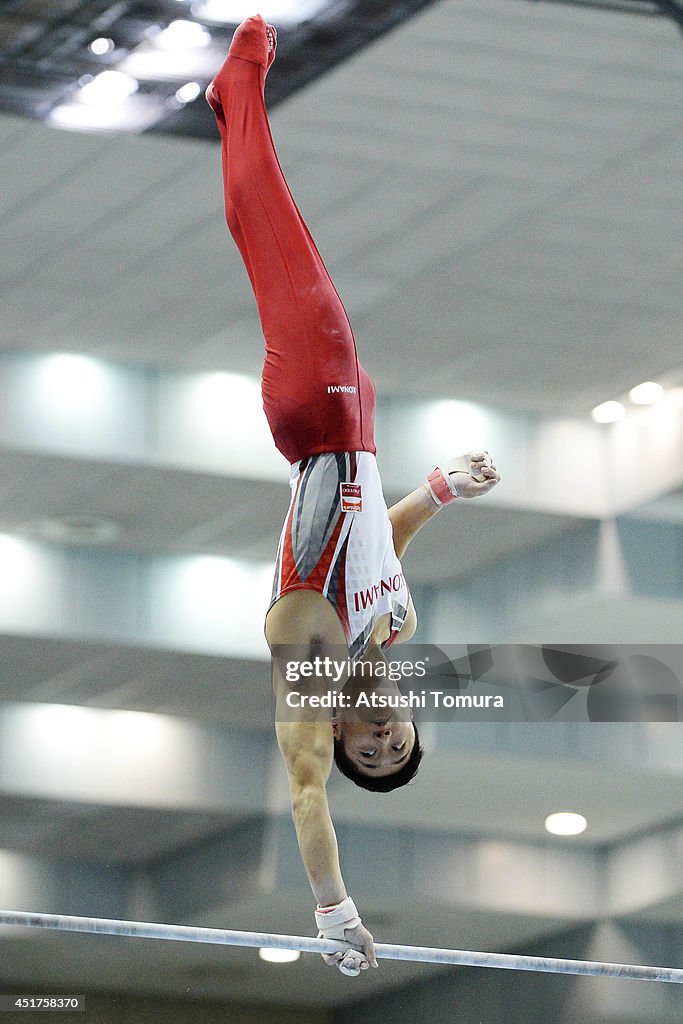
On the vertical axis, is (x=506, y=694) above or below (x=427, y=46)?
below

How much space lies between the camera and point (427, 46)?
620 centimetres

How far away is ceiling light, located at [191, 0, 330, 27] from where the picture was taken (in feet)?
18.9

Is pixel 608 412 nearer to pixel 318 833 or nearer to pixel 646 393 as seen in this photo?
pixel 646 393

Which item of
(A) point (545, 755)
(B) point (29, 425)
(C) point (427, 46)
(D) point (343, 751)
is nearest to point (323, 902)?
(D) point (343, 751)

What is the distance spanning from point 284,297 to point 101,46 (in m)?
2.61

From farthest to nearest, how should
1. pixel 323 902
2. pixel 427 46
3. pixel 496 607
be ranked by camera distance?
1. pixel 496 607
2. pixel 427 46
3. pixel 323 902

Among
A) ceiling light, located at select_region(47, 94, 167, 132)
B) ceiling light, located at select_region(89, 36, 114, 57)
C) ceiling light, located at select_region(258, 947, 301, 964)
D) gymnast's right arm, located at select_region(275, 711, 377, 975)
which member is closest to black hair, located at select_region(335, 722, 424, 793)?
gymnast's right arm, located at select_region(275, 711, 377, 975)

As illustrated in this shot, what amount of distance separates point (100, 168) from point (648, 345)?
266 centimetres

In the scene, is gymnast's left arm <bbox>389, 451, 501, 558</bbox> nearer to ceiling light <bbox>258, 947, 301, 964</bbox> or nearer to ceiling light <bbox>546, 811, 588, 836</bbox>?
ceiling light <bbox>546, 811, 588, 836</bbox>

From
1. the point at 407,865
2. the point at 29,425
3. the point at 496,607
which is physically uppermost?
the point at 29,425

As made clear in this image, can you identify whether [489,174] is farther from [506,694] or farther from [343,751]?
[343,751]

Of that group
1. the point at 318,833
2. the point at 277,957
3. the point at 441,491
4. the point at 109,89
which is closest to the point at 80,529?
the point at 109,89

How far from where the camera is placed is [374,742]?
3949 mm

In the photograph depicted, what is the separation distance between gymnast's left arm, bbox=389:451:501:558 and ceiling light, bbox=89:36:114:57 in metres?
2.53
